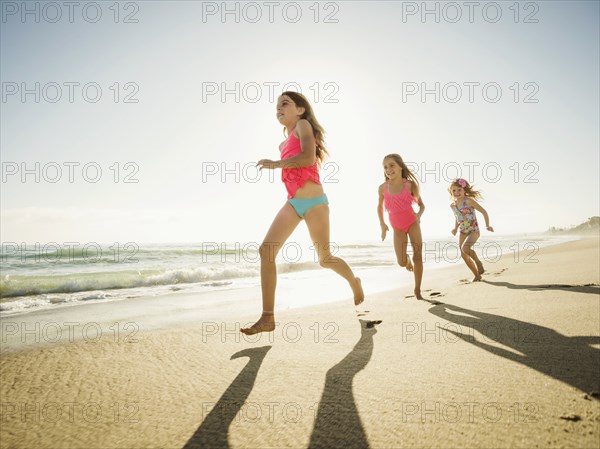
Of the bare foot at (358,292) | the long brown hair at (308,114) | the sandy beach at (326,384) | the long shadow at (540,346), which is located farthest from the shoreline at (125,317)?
the long brown hair at (308,114)

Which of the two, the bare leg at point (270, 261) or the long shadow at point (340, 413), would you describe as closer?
the long shadow at point (340, 413)

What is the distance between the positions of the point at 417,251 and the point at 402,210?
63 centimetres

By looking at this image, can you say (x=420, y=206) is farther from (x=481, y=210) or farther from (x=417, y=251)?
(x=481, y=210)

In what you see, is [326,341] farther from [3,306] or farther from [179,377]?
[3,306]

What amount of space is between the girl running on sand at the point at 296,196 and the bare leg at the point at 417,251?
6.10 feet

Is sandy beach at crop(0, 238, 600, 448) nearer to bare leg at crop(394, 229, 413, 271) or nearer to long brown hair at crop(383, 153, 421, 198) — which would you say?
bare leg at crop(394, 229, 413, 271)

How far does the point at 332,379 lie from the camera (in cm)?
182

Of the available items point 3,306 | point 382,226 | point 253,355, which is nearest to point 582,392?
point 253,355

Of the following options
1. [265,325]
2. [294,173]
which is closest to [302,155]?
[294,173]

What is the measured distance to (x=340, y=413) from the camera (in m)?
1.44

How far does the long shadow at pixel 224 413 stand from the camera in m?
1.31

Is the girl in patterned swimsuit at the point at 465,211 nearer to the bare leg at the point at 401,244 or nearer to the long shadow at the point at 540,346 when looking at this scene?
the bare leg at the point at 401,244

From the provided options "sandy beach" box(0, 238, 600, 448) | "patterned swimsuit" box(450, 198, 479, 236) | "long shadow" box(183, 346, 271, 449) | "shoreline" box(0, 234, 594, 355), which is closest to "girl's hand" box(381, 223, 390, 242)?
"shoreline" box(0, 234, 594, 355)

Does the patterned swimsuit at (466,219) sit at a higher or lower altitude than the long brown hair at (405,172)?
lower
